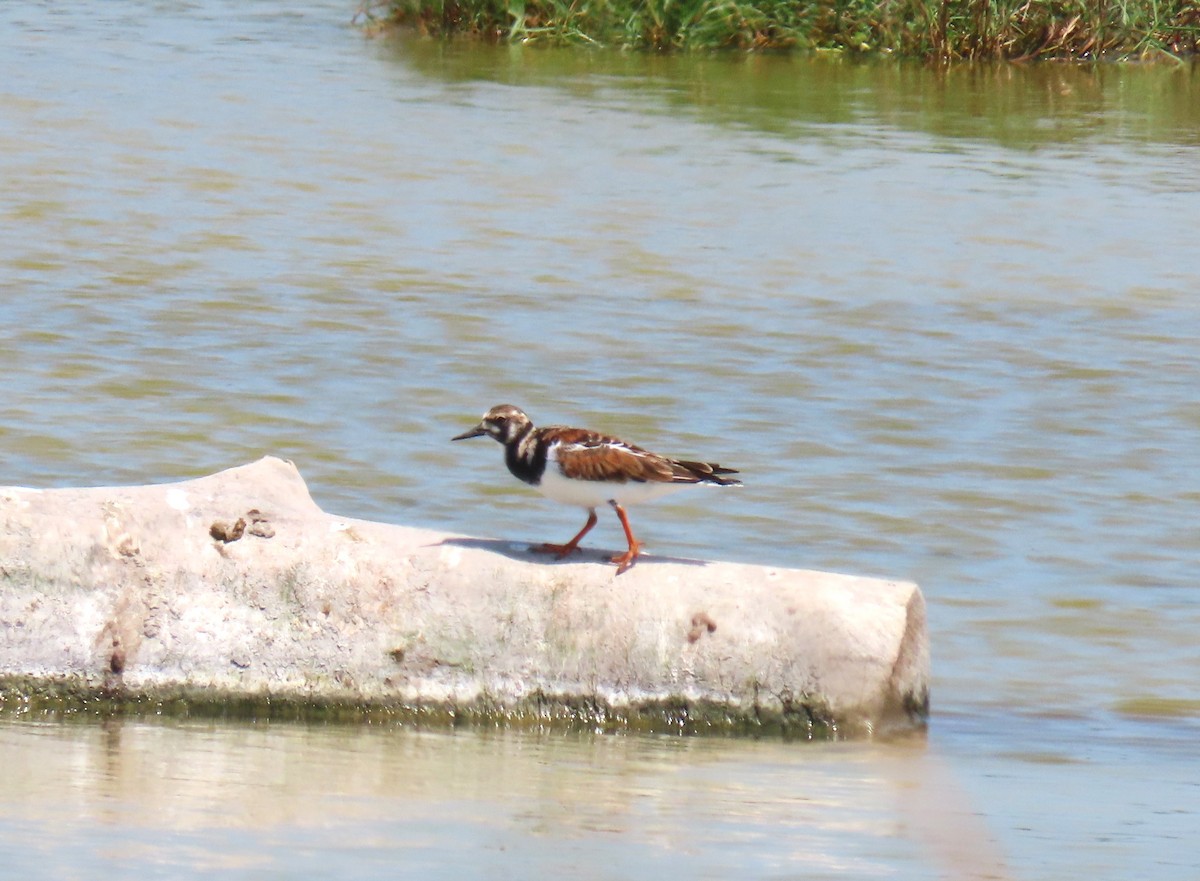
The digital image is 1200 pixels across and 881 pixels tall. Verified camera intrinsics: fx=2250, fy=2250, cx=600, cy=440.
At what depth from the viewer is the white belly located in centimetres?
704

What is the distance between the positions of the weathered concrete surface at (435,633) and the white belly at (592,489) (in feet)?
1.18

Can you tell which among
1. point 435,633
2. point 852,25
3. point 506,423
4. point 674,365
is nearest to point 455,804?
point 435,633

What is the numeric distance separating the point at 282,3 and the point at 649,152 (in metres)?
11.8

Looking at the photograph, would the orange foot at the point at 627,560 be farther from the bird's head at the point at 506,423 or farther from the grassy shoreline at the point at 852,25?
the grassy shoreline at the point at 852,25

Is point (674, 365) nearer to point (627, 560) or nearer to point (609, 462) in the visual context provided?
point (609, 462)

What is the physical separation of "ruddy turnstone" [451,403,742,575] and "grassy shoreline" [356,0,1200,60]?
18.5m

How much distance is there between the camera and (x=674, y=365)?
501 inches

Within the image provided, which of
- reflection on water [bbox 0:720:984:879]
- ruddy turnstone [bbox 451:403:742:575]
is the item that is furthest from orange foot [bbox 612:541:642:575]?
reflection on water [bbox 0:720:984:879]

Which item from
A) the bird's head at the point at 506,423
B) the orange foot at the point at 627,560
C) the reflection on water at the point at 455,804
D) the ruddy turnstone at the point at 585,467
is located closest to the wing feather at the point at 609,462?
the ruddy turnstone at the point at 585,467

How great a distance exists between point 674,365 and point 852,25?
45.7 feet

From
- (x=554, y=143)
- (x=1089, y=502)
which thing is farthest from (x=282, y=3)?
(x=1089, y=502)

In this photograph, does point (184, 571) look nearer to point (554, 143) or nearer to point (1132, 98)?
point (554, 143)

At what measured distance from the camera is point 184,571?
266 inches

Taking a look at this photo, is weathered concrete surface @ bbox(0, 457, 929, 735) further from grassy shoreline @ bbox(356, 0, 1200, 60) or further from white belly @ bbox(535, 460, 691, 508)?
grassy shoreline @ bbox(356, 0, 1200, 60)
